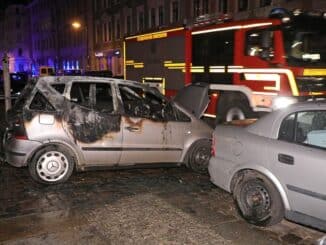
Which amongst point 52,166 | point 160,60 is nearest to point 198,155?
point 52,166

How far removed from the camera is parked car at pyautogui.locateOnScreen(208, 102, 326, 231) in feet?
15.0

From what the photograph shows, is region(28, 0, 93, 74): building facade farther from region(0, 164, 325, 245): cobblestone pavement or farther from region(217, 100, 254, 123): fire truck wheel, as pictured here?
region(0, 164, 325, 245): cobblestone pavement

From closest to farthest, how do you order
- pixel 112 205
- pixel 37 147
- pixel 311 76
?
pixel 112 205, pixel 37 147, pixel 311 76

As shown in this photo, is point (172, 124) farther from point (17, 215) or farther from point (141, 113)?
point (17, 215)

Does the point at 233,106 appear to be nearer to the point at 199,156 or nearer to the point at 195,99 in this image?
the point at 195,99

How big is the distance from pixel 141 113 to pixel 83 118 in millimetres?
949

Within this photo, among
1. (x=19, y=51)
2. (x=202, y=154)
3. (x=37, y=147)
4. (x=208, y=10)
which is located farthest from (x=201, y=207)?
(x=19, y=51)

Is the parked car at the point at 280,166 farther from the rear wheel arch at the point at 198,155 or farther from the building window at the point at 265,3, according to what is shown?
the building window at the point at 265,3

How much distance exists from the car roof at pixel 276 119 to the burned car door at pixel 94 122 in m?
2.44

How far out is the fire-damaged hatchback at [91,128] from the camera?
22.2 ft

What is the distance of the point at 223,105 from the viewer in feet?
35.8

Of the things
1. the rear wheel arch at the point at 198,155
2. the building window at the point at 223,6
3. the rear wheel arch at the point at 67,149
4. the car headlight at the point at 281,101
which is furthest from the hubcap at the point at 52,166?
the building window at the point at 223,6

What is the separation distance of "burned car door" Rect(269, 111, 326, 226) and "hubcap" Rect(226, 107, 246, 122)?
5406 mm

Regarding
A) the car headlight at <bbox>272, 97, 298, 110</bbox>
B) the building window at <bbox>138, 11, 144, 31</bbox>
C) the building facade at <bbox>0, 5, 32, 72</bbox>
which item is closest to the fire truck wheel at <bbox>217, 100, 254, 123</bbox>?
the car headlight at <bbox>272, 97, 298, 110</bbox>
